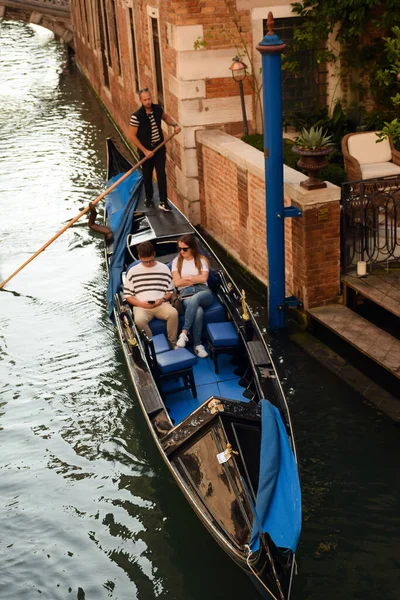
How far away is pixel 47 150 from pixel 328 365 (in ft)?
29.8

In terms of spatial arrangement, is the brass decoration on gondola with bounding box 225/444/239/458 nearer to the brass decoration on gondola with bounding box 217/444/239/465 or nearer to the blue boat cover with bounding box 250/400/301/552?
the brass decoration on gondola with bounding box 217/444/239/465

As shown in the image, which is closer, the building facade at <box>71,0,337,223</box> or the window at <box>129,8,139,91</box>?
the building facade at <box>71,0,337,223</box>

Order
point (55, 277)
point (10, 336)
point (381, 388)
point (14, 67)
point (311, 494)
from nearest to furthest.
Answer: point (311, 494)
point (381, 388)
point (10, 336)
point (55, 277)
point (14, 67)

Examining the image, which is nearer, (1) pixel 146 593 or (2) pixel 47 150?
(1) pixel 146 593

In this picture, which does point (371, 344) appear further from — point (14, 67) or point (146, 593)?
point (14, 67)

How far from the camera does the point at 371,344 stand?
6.36 meters

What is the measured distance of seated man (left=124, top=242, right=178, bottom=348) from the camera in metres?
6.32

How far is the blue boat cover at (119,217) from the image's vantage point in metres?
7.40

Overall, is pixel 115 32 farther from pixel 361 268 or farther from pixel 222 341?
pixel 222 341

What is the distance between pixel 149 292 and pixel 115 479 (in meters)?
1.51

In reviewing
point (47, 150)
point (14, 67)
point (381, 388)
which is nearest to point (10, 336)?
point (381, 388)

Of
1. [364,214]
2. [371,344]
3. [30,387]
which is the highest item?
[364,214]

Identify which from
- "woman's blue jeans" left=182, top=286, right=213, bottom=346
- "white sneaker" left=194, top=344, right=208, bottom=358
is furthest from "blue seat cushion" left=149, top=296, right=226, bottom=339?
"white sneaker" left=194, top=344, right=208, bottom=358

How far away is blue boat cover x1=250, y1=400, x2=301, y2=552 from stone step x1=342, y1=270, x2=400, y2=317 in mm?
2123
